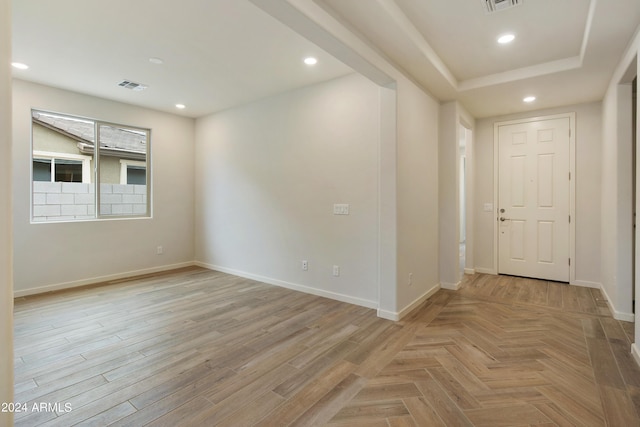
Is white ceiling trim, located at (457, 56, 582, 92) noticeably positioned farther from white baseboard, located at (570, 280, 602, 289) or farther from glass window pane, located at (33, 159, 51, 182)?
glass window pane, located at (33, 159, 51, 182)

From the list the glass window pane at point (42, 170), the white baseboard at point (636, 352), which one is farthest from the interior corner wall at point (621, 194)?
the glass window pane at point (42, 170)

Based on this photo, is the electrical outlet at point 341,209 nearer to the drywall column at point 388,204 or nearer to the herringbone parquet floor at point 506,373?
the drywall column at point 388,204

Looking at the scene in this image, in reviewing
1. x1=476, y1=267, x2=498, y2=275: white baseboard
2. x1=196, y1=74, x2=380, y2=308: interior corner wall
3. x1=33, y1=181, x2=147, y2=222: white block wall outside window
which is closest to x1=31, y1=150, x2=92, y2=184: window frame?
x1=33, y1=181, x2=147, y2=222: white block wall outside window

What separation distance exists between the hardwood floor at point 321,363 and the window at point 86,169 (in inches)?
54.8

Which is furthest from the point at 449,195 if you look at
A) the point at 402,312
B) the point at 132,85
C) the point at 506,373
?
the point at 132,85

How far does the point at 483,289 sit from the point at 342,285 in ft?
6.67

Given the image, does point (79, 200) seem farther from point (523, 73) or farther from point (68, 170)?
point (523, 73)

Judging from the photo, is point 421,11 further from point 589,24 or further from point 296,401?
point 296,401

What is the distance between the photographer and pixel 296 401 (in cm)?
193

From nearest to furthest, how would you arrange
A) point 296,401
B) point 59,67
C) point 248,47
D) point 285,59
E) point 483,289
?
1. point 296,401
2. point 248,47
3. point 285,59
4. point 59,67
5. point 483,289

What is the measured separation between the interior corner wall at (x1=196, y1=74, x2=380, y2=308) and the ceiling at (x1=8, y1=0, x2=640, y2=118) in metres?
0.45

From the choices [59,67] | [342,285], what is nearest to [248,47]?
[59,67]

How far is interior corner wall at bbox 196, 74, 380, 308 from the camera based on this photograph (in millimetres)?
3660

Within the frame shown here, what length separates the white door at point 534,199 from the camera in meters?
4.52
